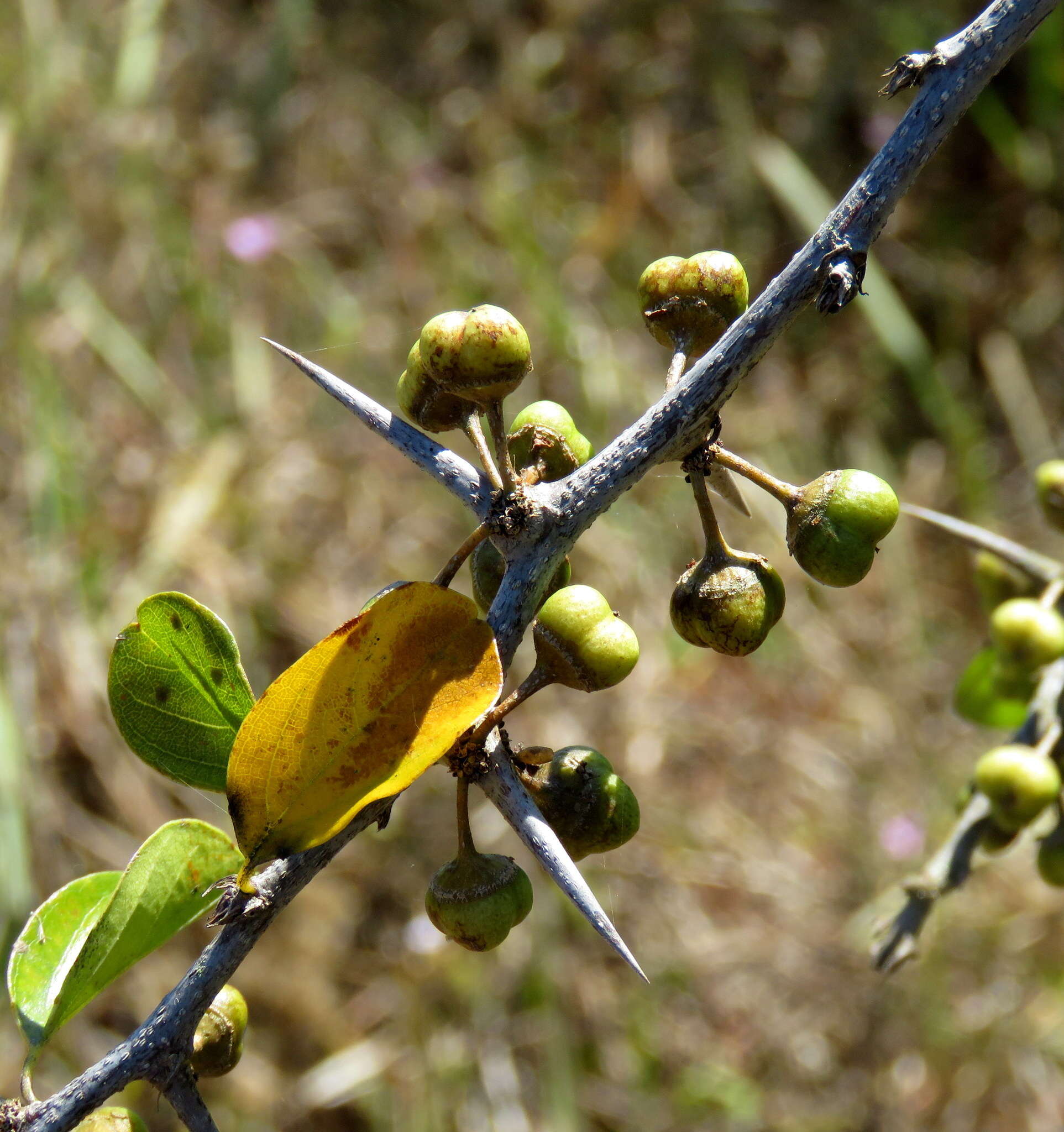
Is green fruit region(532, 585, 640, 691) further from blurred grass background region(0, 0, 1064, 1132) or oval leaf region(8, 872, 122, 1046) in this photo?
blurred grass background region(0, 0, 1064, 1132)

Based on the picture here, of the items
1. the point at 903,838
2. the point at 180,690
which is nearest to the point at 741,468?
the point at 180,690

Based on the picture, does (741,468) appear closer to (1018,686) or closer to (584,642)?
(584,642)

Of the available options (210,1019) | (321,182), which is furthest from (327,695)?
(321,182)

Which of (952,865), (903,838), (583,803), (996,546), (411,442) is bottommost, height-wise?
(903,838)

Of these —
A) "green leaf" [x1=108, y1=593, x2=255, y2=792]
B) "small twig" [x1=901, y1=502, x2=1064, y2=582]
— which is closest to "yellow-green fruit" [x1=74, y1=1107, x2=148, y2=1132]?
"green leaf" [x1=108, y1=593, x2=255, y2=792]

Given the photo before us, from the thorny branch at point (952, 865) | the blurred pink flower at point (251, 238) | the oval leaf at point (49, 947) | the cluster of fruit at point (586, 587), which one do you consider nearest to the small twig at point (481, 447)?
the cluster of fruit at point (586, 587)
